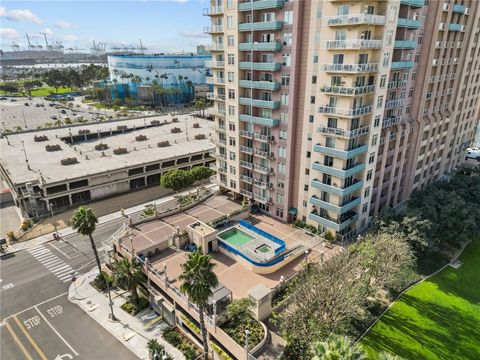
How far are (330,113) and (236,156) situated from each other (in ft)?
79.9

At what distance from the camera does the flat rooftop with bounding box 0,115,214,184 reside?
86.2 metres

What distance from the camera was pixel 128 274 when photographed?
47812 millimetres

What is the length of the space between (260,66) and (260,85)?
3367mm

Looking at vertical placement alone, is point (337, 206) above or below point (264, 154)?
below

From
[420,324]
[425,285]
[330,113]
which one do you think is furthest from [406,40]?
[420,324]

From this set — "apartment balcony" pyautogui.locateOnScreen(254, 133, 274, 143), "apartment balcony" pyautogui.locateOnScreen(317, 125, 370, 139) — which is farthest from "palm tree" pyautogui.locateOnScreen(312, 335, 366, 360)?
"apartment balcony" pyautogui.locateOnScreen(254, 133, 274, 143)

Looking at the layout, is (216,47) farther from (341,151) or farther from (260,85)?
(341,151)

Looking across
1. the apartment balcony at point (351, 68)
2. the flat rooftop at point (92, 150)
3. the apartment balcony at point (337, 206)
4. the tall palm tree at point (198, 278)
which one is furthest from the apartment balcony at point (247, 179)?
the tall palm tree at point (198, 278)

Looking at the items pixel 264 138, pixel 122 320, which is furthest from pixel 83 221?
pixel 264 138

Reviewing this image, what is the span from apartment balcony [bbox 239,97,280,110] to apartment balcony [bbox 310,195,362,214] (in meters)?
18.5

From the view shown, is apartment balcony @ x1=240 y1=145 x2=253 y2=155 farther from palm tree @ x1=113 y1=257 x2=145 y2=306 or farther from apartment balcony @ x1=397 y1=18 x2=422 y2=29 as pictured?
apartment balcony @ x1=397 y1=18 x2=422 y2=29

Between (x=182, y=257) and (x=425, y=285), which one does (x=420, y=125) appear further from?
(x=182, y=257)

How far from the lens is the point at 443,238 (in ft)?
196

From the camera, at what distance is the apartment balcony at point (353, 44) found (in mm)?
46438
